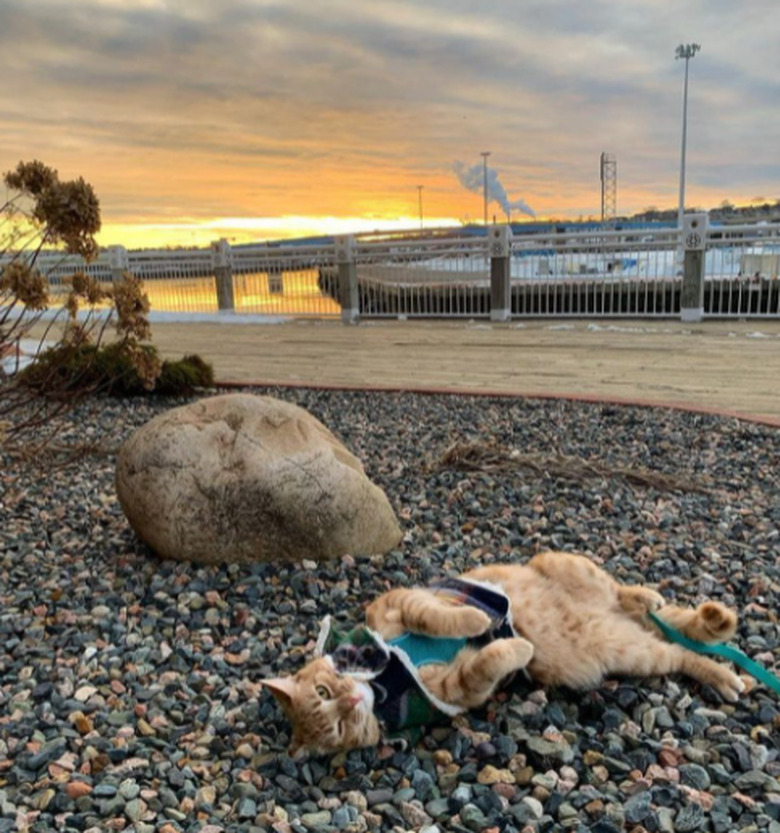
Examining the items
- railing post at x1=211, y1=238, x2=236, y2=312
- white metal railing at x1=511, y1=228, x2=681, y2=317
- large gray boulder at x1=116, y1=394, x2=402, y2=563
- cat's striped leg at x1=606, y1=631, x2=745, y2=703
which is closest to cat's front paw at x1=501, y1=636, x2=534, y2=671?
cat's striped leg at x1=606, y1=631, x2=745, y2=703

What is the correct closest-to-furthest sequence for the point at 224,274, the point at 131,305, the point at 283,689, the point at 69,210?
1. the point at 283,689
2. the point at 69,210
3. the point at 131,305
4. the point at 224,274

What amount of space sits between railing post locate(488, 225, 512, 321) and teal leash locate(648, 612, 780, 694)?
10468 millimetres

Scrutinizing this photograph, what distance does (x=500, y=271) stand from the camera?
40.3ft

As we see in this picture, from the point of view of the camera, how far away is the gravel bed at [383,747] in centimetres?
173

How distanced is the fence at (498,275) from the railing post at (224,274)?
20 millimetres

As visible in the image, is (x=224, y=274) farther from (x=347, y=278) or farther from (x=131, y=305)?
(x=131, y=305)

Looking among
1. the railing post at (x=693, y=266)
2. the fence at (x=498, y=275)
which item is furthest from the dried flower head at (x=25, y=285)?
the railing post at (x=693, y=266)

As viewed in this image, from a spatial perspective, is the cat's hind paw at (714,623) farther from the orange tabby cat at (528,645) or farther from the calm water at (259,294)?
the calm water at (259,294)

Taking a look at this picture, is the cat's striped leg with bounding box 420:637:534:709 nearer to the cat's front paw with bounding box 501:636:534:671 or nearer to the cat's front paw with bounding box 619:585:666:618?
the cat's front paw with bounding box 501:636:534:671

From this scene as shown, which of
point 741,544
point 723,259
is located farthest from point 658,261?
point 741,544

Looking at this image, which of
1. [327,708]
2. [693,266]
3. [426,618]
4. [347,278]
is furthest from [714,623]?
[347,278]

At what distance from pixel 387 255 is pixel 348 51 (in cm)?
422

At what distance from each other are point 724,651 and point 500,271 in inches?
419

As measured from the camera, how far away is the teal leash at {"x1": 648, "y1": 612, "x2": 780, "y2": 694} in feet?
6.81
